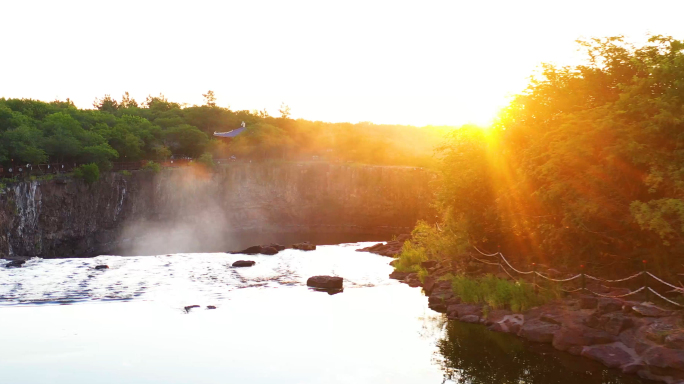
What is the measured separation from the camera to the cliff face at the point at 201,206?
61000mm

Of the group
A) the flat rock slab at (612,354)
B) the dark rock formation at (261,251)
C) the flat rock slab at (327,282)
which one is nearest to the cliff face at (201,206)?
the dark rock formation at (261,251)

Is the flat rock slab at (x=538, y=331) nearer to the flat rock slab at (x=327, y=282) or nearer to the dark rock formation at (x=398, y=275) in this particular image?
the flat rock slab at (x=327, y=282)

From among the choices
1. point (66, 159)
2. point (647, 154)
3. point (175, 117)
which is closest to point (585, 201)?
point (647, 154)

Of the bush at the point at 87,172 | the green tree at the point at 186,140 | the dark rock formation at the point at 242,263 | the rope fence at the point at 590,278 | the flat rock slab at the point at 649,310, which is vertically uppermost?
the green tree at the point at 186,140

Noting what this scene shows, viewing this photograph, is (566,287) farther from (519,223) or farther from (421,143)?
(421,143)

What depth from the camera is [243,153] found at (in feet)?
381

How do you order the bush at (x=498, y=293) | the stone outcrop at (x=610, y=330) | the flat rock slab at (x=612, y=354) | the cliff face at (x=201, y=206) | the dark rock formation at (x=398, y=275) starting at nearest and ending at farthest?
the stone outcrop at (x=610, y=330) < the flat rock slab at (x=612, y=354) < the bush at (x=498, y=293) < the dark rock formation at (x=398, y=275) < the cliff face at (x=201, y=206)

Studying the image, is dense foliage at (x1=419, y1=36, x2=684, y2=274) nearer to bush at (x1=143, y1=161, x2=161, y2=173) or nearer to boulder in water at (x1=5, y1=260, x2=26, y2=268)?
boulder in water at (x1=5, y1=260, x2=26, y2=268)

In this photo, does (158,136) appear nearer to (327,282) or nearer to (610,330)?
(327,282)

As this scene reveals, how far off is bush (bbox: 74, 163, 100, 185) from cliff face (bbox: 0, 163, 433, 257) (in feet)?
4.20

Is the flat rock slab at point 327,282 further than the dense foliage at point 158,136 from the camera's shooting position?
No

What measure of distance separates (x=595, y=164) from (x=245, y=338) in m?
17.0

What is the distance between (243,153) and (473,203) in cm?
8527

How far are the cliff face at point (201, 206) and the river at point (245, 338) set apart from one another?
20326mm
